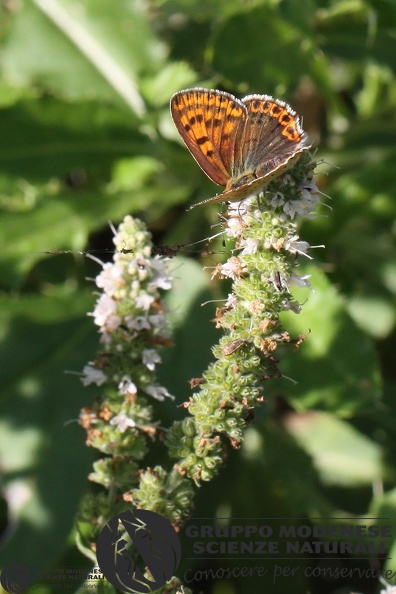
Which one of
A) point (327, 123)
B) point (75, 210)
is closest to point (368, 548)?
point (75, 210)

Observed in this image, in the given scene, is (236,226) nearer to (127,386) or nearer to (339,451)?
(127,386)

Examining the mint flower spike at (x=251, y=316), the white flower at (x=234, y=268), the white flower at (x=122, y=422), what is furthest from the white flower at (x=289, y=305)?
the white flower at (x=122, y=422)

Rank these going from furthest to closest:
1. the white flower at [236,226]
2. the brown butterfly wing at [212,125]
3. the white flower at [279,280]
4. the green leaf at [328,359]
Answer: the green leaf at [328,359], the brown butterfly wing at [212,125], the white flower at [236,226], the white flower at [279,280]

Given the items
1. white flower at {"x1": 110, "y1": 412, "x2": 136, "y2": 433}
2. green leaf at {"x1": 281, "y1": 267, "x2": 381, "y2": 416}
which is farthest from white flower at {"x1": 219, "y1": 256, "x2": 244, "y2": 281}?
green leaf at {"x1": 281, "y1": 267, "x2": 381, "y2": 416}

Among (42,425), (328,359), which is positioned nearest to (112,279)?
(328,359)

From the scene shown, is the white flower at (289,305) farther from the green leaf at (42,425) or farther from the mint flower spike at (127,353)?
the green leaf at (42,425)

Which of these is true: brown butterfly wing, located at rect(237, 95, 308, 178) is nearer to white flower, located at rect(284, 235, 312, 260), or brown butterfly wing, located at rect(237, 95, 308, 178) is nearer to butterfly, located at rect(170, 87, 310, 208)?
butterfly, located at rect(170, 87, 310, 208)
